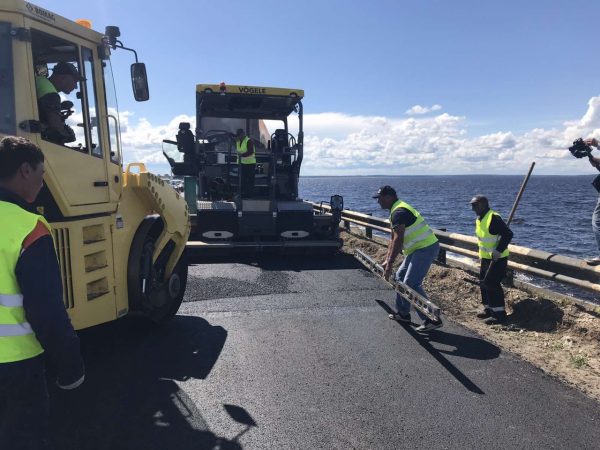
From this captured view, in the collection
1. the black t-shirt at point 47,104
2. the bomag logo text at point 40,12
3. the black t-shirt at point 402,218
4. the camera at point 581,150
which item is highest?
the bomag logo text at point 40,12

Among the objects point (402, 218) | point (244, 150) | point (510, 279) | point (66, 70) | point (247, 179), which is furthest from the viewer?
point (247, 179)

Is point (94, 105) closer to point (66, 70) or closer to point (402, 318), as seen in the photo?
point (66, 70)

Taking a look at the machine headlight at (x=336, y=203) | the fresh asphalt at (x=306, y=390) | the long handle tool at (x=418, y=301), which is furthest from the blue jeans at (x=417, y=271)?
the machine headlight at (x=336, y=203)

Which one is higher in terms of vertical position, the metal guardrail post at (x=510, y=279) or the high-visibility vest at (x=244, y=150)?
the high-visibility vest at (x=244, y=150)

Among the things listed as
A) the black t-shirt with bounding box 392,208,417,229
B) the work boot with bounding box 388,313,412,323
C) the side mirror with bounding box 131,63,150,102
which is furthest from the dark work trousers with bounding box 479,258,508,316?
the side mirror with bounding box 131,63,150,102

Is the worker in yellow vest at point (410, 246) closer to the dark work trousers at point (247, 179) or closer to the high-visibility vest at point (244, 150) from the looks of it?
the high-visibility vest at point (244, 150)

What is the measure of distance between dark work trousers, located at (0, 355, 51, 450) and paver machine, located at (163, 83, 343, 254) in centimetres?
702

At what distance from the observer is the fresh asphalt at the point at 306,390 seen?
321cm

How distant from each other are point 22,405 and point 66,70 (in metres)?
2.74

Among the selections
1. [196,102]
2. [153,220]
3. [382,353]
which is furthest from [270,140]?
[382,353]

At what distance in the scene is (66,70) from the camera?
3.82 metres

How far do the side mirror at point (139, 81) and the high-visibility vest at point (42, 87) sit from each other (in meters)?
0.90

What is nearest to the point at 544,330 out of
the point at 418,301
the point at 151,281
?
the point at 418,301

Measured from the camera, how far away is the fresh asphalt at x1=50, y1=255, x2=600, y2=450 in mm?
3205
